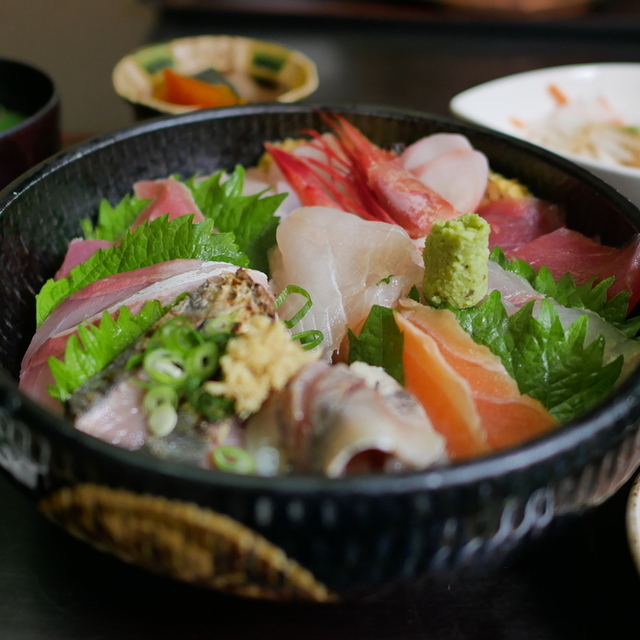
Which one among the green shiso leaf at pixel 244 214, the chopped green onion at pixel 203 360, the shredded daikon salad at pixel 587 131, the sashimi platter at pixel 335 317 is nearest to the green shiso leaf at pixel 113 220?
the sashimi platter at pixel 335 317

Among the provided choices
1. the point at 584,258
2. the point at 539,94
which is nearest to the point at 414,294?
the point at 584,258

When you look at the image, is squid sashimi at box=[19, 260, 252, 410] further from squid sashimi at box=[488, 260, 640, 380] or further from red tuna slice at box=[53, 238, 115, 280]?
squid sashimi at box=[488, 260, 640, 380]

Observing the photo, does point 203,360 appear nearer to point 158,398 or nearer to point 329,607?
point 158,398

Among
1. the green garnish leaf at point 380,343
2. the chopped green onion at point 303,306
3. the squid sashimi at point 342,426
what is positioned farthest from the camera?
the chopped green onion at point 303,306

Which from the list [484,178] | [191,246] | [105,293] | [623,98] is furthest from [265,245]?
[623,98]

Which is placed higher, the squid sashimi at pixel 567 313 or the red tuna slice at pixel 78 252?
the squid sashimi at pixel 567 313

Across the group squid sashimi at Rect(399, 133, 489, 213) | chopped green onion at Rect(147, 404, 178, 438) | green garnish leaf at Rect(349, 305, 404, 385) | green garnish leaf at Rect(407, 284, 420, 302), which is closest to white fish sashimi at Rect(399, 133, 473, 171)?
squid sashimi at Rect(399, 133, 489, 213)

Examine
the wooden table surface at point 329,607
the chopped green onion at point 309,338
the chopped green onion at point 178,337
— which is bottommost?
the wooden table surface at point 329,607

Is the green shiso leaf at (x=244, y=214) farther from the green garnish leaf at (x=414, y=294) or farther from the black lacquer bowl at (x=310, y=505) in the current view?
the black lacquer bowl at (x=310, y=505)

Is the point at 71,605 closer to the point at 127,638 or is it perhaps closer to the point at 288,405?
the point at 127,638
